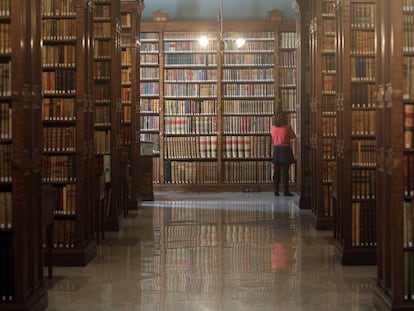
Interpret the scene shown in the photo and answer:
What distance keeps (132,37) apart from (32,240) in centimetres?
745

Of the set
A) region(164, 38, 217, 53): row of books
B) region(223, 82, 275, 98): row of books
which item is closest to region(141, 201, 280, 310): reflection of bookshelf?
region(223, 82, 275, 98): row of books

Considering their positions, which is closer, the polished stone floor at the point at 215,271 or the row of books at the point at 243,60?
the polished stone floor at the point at 215,271

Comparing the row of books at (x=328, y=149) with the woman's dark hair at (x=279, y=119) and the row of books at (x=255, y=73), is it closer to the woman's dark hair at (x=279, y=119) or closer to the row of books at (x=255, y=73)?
the woman's dark hair at (x=279, y=119)

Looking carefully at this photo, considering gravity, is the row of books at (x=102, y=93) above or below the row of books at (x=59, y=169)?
above

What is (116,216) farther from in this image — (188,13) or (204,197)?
(188,13)

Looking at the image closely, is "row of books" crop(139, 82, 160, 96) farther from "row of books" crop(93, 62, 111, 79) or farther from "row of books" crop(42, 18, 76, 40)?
"row of books" crop(42, 18, 76, 40)

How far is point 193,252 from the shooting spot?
916 centimetres

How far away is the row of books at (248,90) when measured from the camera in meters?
16.6

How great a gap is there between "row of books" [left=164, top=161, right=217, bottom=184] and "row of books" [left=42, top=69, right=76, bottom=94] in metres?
8.35

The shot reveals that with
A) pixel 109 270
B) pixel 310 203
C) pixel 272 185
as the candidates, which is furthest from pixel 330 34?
pixel 272 185

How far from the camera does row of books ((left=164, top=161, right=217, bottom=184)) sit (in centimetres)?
1664

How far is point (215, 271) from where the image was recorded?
7.97m

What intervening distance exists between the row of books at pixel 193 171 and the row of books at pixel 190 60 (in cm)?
196

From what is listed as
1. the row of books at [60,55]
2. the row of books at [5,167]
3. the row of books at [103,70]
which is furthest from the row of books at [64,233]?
the row of books at [103,70]
